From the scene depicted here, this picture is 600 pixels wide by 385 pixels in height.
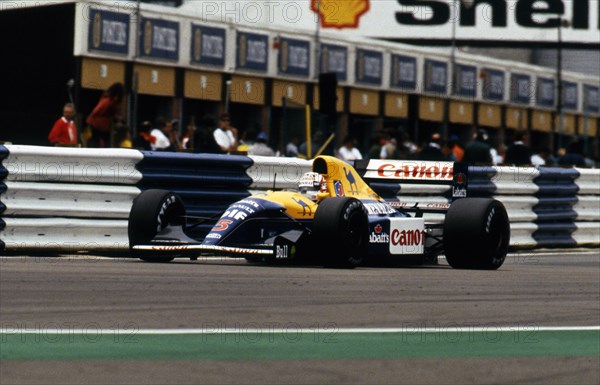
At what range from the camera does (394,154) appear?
18.7 meters

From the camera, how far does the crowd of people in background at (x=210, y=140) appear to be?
1462 centimetres

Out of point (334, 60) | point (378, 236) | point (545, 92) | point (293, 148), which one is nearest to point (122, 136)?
A: point (378, 236)

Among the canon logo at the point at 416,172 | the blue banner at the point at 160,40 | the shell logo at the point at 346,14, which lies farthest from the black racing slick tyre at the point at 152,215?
the shell logo at the point at 346,14

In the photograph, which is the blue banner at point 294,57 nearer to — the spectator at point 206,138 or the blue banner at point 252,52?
the blue banner at point 252,52

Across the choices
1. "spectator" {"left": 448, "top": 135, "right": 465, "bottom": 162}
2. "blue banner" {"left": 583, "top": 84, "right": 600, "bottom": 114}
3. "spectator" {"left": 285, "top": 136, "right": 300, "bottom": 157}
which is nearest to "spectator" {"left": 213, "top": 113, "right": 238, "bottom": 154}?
"spectator" {"left": 285, "top": 136, "right": 300, "bottom": 157}

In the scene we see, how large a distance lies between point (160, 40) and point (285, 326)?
19327 mm

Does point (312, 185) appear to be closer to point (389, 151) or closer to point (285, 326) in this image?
point (285, 326)

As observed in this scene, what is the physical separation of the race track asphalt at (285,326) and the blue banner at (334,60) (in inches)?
789

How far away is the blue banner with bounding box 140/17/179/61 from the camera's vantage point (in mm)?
24984

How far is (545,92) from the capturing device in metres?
39.8

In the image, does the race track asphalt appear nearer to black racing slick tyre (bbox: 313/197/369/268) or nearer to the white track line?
the white track line

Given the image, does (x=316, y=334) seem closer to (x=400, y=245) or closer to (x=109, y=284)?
(x=109, y=284)

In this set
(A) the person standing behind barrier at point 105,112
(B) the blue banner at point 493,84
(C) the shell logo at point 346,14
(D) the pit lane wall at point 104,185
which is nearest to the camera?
(D) the pit lane wall at point 104,185

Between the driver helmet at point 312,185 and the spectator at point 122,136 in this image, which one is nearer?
the driver helmet at point 312,185
